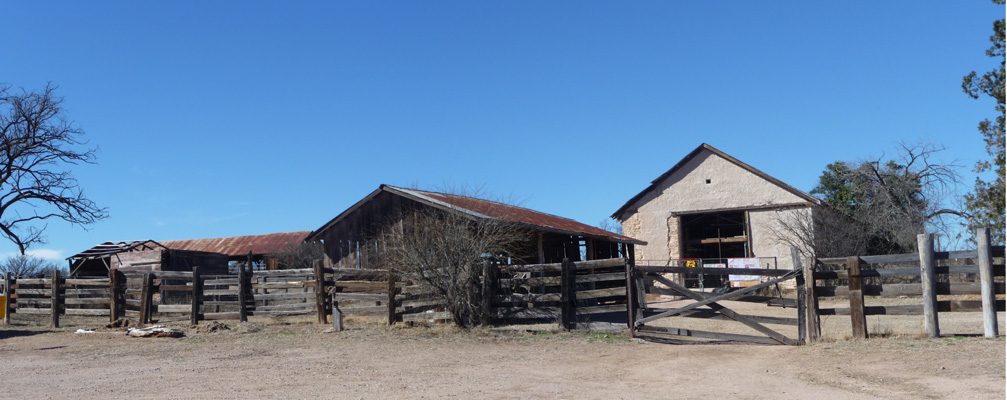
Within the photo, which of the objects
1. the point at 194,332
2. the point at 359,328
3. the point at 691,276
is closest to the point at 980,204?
the point at 691,276

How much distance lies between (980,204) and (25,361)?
26.6 meters

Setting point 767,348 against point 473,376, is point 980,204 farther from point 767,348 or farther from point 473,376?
point 473,376

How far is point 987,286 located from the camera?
11320 mm

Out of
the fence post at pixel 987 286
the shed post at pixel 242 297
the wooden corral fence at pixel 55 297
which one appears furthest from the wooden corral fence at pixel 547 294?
the wooden corral fence at pixel 55 297

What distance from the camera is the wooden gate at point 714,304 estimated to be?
1209 centimetres

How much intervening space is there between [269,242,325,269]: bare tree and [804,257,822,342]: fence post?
32.6 m

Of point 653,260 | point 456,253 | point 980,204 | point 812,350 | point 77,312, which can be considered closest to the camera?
point 812,350

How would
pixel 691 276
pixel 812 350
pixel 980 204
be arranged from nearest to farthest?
pixel 812 350, pixel 980 204, pixel 691 276

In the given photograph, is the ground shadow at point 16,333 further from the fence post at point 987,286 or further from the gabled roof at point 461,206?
the fence post at point 987,286

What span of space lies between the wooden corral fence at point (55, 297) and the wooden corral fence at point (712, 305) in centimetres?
1498

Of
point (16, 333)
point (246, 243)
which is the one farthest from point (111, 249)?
point (246, 243)

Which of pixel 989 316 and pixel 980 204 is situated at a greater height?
pixel 980 204

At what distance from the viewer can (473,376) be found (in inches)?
380

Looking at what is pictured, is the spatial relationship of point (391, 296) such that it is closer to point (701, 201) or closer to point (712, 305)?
point (712, 305)
